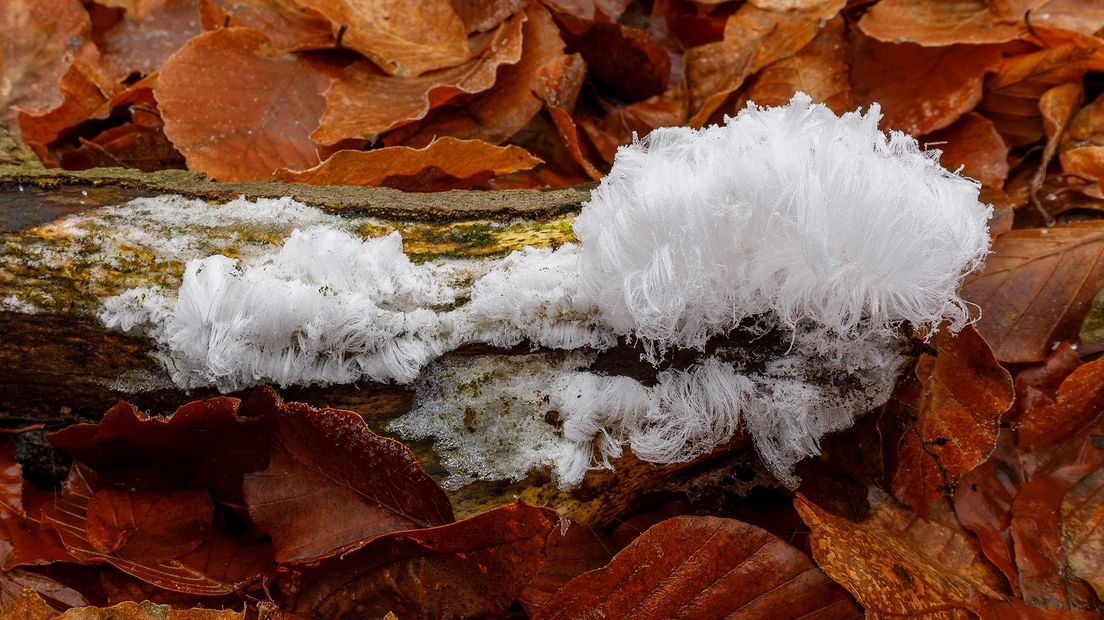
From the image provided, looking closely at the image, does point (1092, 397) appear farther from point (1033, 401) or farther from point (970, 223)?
point (970, 223)

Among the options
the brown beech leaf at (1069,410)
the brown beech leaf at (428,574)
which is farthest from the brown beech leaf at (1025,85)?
the brown beech leaf at (428,574)

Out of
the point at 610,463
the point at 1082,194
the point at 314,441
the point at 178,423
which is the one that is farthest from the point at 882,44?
the point at 178,423

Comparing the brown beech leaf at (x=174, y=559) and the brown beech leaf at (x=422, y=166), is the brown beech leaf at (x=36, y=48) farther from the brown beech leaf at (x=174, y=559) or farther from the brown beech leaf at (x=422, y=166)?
the brown beech leaf at (x=174, y=559)

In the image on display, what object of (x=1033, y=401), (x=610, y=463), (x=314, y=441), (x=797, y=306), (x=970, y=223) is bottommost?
(x=1033, y=401)

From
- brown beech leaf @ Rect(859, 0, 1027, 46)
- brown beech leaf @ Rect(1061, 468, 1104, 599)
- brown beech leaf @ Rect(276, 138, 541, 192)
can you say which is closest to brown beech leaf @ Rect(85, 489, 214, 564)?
brown beech leaf @ Rect(276, 138, 541, 192)

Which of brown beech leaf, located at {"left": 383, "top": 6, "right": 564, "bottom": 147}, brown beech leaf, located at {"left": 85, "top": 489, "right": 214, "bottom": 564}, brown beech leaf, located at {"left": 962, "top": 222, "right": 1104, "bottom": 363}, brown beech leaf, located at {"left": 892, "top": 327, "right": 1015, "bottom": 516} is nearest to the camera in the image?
brown beech leaf, located at {"left": 85, "top": 489, "right": 214, "bottom": 564}

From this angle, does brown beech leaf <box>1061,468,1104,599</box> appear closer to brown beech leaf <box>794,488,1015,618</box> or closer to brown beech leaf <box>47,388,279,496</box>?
brown beech leaf <box>794,488,1015,618</box>

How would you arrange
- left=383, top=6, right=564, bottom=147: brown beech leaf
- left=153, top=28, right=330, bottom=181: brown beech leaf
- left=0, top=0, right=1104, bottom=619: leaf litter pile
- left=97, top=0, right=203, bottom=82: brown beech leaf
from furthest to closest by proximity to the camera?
left=97, top=0, right=203, bottom=82: brown beech leaf, left=383, top=6, right=564, bottom=147: brown beech leaf, left=153, top=28, right=330, bottom=181: brown beech leaf, left=0, top=0, right=1104, bottom=619: leaf litter pile
